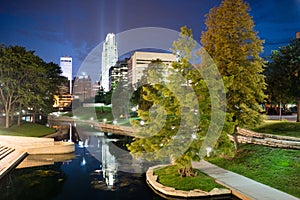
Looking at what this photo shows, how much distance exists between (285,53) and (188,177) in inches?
699

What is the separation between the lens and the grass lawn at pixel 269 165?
13.1 m

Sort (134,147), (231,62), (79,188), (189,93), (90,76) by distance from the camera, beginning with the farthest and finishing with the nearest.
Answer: (90,76) < (231,62) < (79,188) < (134,147) < (189,93)

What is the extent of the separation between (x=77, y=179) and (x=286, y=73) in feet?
65.1

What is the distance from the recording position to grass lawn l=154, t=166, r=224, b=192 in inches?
517

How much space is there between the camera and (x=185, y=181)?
13898 millimetres

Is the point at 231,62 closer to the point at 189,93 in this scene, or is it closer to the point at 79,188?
the point at 189,93

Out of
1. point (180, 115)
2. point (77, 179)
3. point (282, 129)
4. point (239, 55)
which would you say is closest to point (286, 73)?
point (282, 129)

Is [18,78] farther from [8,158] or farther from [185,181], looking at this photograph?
[185,181]

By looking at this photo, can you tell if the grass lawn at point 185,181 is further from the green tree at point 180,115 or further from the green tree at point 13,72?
the green tree at point 13,72

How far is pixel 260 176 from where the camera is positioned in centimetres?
1432

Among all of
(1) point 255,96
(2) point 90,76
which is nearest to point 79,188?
(1) point 255,96

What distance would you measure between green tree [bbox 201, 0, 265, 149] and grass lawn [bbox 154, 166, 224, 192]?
5421 millimetres

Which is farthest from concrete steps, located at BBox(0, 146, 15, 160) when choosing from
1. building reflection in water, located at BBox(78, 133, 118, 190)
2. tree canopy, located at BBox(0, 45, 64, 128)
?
tree canopy, located at BBox(0, 45, 64, 128)

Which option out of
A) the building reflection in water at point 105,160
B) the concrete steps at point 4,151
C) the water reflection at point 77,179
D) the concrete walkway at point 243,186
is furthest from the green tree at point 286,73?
the concrete steps at point 4,151
